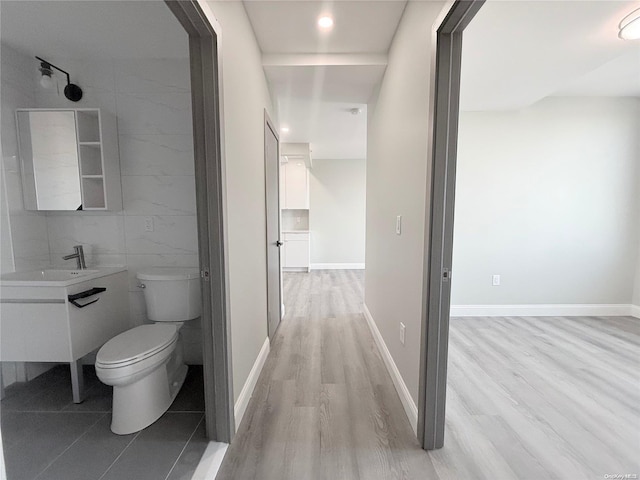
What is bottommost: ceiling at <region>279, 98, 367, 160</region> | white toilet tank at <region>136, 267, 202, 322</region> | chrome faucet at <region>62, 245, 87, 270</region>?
white toilet tank at <region>136, 267, 202, 322</region>

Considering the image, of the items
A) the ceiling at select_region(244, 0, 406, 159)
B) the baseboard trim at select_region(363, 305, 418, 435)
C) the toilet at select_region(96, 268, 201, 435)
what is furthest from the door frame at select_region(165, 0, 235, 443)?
the baseboard trim at select_region(363, 305, 418, 435)

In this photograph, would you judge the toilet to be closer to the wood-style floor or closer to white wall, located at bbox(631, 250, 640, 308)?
the wood-style floor

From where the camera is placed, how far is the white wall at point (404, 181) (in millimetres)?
1476

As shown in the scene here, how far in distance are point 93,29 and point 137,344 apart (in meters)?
1.99

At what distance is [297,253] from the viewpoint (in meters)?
5.87

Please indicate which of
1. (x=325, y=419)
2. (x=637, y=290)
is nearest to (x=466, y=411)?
(x=325, y=419)

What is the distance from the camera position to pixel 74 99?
204cm

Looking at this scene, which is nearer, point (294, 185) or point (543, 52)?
point (543, 52)

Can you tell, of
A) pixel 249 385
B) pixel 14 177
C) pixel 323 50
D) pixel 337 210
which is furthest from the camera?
pixel 337 210

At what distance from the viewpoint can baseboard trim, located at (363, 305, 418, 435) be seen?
5.12 feet

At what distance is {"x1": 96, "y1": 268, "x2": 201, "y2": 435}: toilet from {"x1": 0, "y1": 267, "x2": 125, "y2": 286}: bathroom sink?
273 mm

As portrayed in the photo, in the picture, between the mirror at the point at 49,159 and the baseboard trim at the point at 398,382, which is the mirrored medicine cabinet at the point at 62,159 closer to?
the mirror at the point at 49,159

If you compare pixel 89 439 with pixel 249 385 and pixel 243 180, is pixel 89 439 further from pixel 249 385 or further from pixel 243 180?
pixel 243 180

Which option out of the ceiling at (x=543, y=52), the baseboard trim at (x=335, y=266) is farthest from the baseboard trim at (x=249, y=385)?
the baseboard trim at (x=335, y=266)
